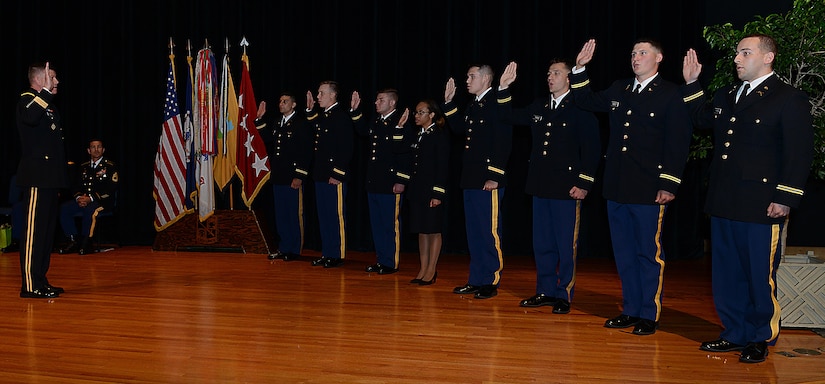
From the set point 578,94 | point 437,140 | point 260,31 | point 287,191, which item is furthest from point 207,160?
point 578,94

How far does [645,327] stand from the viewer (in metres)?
4.07

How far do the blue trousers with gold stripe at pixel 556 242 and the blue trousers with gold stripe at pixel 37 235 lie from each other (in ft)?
10.7

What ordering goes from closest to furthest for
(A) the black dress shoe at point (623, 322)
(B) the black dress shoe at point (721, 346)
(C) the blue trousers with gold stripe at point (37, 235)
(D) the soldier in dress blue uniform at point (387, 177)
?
(B) the black dress shoe at point (721, 346) < (A) the black dress shoe at point (623, 322) < (C) the blue trousers with gold stripe at point (37, 235) < (D) the soldier in dress blue uniform at point (387, 177)

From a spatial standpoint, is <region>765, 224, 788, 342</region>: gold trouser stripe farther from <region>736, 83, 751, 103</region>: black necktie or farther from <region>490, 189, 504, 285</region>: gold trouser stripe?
<region>490, 189, 504, 285</region>: gold trouser stripe

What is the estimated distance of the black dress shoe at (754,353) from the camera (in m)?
3.46

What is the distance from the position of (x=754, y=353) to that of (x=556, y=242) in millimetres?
1524

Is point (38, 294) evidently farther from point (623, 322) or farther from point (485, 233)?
point (623, 322)

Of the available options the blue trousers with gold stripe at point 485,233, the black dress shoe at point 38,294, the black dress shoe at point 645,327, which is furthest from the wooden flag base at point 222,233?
the black dress shoe at point 645,327

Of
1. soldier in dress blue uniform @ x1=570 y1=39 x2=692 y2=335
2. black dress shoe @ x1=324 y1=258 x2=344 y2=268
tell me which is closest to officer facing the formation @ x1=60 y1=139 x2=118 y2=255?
black dress shoe @ x1=324 y1=258 x2=344 y2=268

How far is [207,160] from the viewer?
7918mm

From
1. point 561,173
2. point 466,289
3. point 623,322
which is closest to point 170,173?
point 466,289

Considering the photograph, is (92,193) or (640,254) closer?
(640,254)

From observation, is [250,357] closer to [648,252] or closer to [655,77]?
[648,252]

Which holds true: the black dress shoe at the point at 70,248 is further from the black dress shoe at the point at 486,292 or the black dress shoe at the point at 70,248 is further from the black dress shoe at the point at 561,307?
the black dress shoe at the point at 561,307
